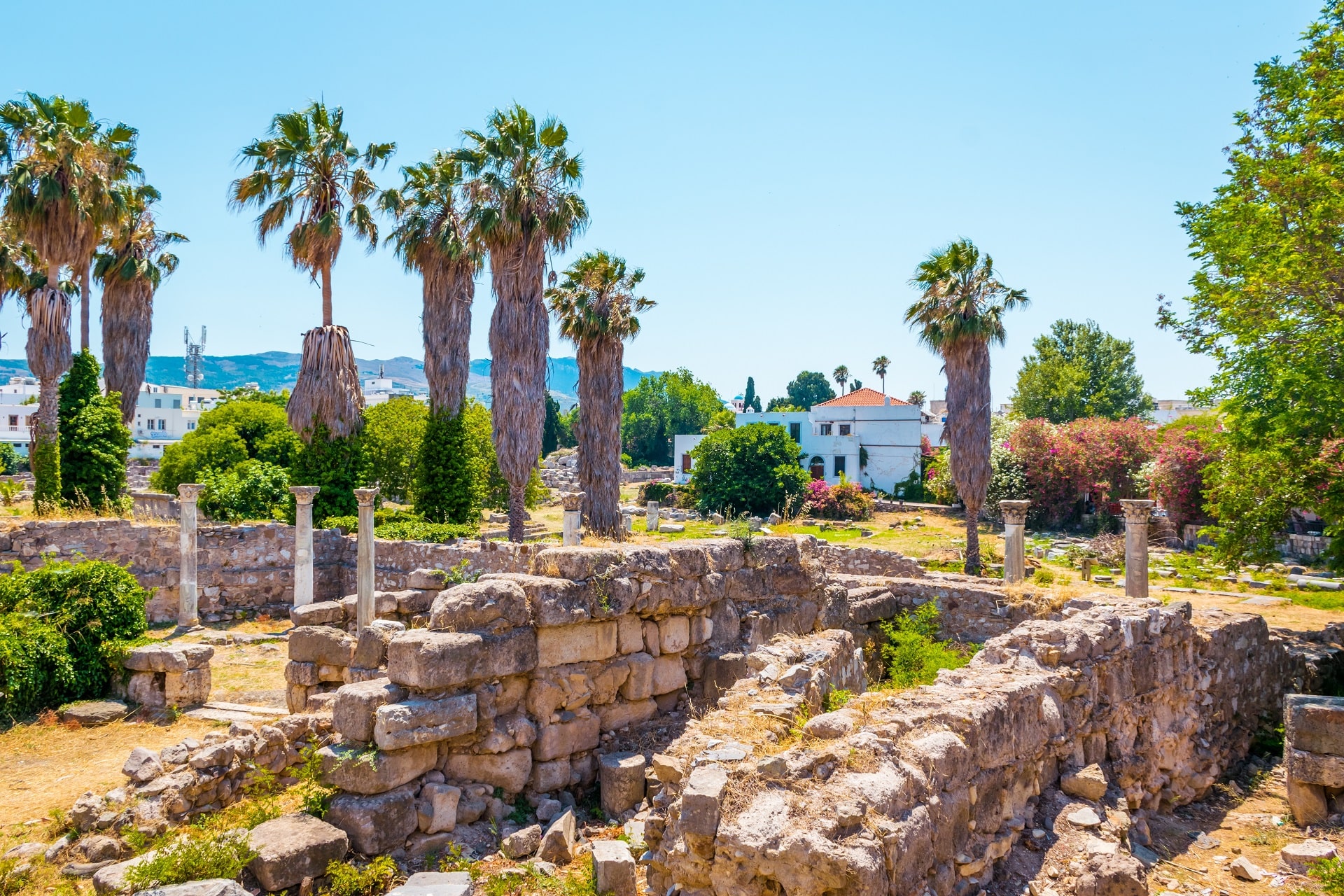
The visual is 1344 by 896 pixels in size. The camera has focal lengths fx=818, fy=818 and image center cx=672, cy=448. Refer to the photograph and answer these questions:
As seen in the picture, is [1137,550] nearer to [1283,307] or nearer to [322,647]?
[1283,307]

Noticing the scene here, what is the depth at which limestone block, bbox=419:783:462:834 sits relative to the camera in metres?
6.23

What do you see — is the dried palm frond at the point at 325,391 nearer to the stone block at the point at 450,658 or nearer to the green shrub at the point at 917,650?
the green shrub at the point at 917,650

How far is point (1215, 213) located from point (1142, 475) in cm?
1987

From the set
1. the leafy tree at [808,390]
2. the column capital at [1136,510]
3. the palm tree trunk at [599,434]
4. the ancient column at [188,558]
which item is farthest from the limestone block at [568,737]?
the leafy tree at [808,390]

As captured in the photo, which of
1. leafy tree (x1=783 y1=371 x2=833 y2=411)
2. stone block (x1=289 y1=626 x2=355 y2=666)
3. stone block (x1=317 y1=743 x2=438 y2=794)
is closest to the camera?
stone block (x1=317 y1=743 x2=438 y2=794)

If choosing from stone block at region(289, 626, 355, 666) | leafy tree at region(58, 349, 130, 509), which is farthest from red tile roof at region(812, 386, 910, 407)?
stone block at region(289, 626, 355, 666)

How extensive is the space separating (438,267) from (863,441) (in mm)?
35316

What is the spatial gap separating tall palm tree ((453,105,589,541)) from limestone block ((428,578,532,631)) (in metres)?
16.0

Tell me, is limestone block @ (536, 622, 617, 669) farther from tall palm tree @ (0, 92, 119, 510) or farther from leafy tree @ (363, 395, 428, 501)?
leafy tree @ (363, 395, 428, 501)

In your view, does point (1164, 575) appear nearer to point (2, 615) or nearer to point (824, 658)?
point (824, 658)

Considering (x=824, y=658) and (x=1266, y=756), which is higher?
(x=824, y=658)

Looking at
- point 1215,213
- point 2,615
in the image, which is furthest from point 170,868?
point 1215,213

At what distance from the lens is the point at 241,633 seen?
17.5m

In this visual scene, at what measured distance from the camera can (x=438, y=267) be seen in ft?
84.3
